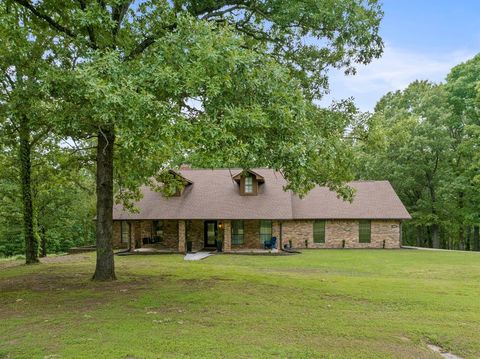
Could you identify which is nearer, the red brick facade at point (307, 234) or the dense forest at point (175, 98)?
the dense forest at point (175, 98)

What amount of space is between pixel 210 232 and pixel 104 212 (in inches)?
646

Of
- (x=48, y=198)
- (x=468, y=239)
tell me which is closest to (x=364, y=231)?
(x=468, y=239)

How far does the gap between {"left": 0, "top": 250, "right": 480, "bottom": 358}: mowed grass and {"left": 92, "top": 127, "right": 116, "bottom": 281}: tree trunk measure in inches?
24.3

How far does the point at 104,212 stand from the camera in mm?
11914

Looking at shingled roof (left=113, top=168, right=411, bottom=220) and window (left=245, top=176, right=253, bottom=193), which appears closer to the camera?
shingled roof (left=113, top=168, right=411, bottom=220)

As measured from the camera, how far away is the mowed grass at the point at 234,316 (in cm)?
597

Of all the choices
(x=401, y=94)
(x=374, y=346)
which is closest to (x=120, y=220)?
(x=374, y=346)

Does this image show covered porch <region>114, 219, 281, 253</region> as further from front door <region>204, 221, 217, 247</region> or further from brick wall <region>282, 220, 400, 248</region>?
brick wall <region>282, 220, 400, 248</region>

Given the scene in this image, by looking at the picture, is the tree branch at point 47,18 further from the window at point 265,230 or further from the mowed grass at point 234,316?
the window at point 265,230

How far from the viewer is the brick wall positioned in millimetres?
27656

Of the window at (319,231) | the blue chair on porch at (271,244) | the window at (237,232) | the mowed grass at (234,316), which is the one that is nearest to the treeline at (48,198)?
the mowed grass at (234,316)

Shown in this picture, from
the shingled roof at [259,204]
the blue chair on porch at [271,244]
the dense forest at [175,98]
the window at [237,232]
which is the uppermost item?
the dense forest at [175,98]

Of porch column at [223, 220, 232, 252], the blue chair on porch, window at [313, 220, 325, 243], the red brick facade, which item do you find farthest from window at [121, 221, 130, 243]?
window at [313, 220, 325, 243]

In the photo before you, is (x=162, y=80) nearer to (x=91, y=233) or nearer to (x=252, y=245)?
(x=252, y=245)
